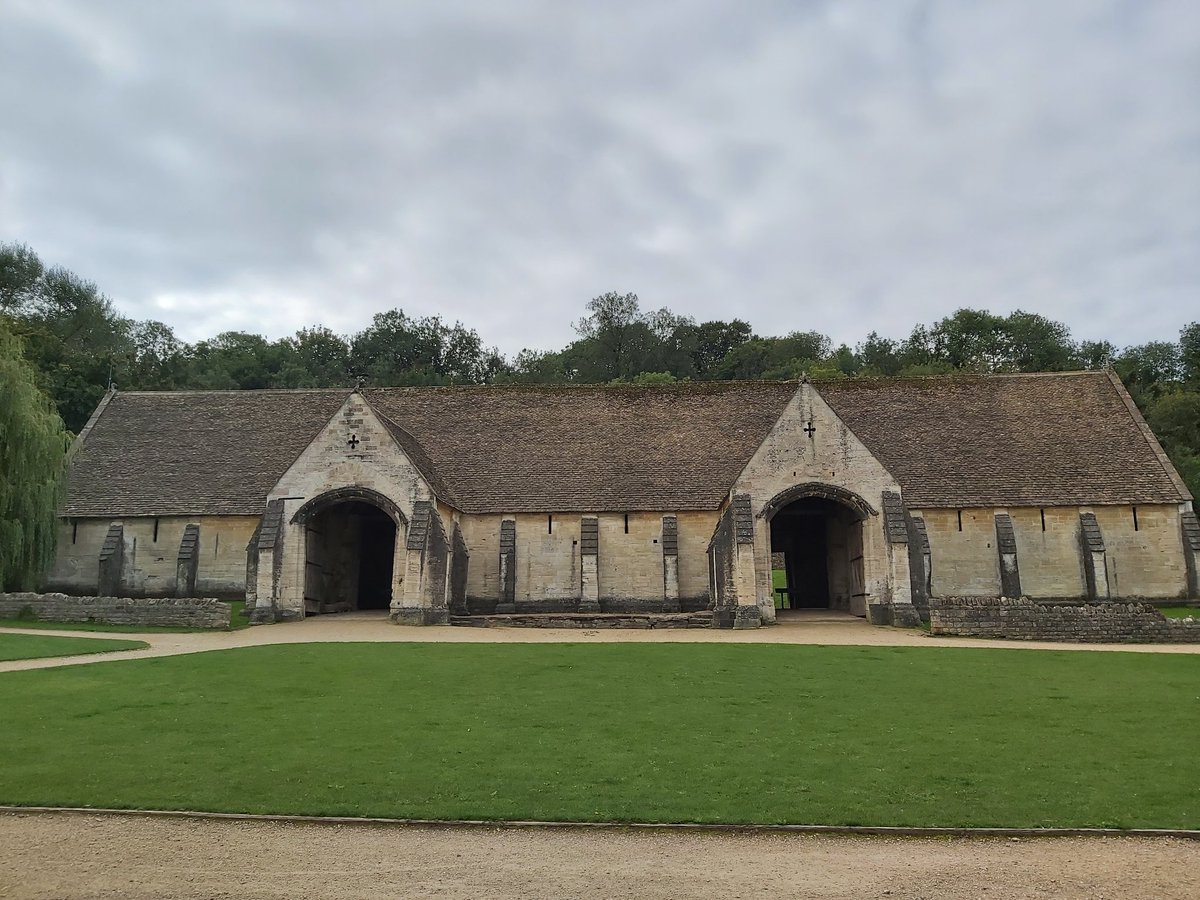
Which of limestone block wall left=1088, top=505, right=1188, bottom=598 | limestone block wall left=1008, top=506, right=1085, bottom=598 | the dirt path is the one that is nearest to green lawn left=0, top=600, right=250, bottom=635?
the dirt path

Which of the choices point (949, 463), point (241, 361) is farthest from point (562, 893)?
point (241, 361)

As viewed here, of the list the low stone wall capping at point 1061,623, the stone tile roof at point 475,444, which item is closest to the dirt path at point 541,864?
the low stone wall capping at point 1061,623

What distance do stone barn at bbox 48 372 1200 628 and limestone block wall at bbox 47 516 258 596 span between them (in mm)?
79

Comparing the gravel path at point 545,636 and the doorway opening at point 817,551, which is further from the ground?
the doorway opening at point 817,551

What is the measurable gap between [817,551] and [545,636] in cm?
1735

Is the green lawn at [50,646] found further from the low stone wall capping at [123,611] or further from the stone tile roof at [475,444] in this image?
the stone tile roof at [475,444]

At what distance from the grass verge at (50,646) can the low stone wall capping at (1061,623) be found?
22369mm

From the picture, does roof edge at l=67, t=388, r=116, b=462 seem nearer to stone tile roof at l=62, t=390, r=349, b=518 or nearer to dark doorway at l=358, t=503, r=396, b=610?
stone tile roof at l=62, t=390, r=349, b=518

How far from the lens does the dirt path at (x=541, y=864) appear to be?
26.1 ft

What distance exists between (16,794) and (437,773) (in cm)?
492

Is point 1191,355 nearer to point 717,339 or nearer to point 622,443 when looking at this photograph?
point 717,339

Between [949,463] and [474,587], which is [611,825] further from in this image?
[949,463]

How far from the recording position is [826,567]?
38.6 m

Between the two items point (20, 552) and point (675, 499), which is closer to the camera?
point (20, 552)
